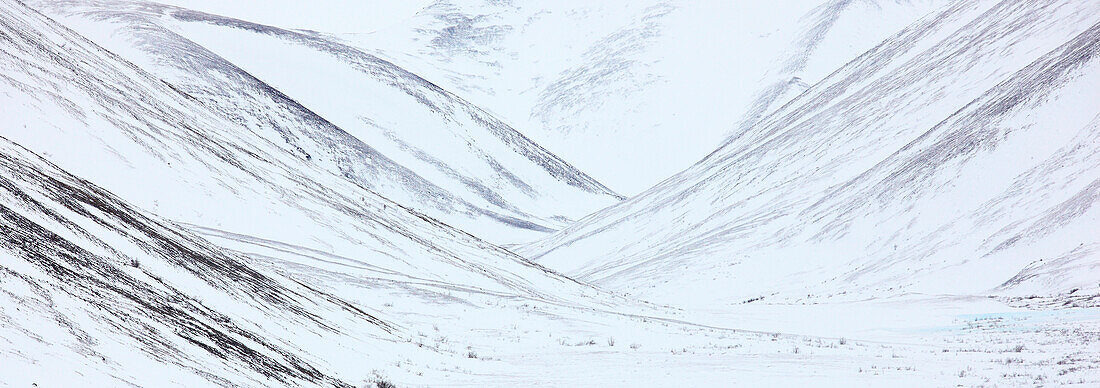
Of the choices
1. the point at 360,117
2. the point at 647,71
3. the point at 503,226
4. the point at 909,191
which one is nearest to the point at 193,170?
the point at 909,191

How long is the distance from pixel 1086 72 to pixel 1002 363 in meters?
42.0

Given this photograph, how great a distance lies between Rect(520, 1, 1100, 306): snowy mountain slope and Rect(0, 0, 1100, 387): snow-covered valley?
0.27 m

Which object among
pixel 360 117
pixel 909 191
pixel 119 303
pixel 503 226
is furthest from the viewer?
pixel 360 117

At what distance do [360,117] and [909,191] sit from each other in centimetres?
6841

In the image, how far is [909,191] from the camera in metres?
55.8

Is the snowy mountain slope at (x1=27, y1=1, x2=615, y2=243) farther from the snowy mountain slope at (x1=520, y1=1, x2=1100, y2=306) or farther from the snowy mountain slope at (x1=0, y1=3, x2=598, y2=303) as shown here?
the snowy mountain slope at (x1=0, y1=3, x2=598, y2=303)

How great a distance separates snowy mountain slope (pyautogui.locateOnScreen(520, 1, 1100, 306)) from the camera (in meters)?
44.6

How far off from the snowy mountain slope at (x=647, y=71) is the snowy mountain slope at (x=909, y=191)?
54521 mm

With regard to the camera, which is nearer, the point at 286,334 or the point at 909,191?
the point at 286,334

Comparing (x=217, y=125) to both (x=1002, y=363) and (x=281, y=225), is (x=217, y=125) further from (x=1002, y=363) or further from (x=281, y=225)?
(x=1002, y=363)

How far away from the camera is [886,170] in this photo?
61.2 meters

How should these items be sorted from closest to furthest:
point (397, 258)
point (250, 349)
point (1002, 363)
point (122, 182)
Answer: point (250, 349) < point (1002, 363) < point (122, 182) < point (397, 258)

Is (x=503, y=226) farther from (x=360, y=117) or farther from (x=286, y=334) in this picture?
(x=286, y=334)

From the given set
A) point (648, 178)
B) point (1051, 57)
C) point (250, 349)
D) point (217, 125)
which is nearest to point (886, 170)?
point (1051, 57)
